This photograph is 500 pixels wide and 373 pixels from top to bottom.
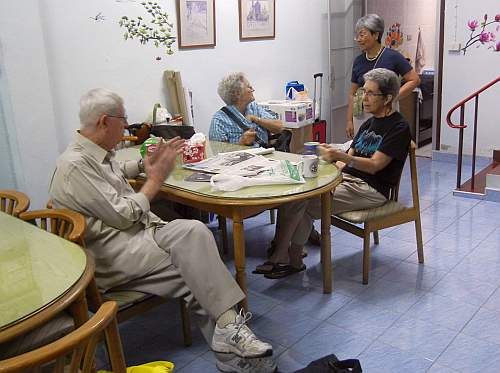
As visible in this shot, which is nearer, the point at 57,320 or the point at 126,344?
the point at 57,320

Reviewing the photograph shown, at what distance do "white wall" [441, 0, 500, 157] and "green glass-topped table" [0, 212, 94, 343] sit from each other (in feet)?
14.7

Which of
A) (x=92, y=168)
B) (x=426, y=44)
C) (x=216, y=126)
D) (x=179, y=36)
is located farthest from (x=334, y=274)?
(x=426, y=44)

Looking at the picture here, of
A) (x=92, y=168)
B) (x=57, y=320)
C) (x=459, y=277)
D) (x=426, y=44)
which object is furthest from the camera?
(x=426, y=44)

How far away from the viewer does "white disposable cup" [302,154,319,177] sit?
7.57 ft

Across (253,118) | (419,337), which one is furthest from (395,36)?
(419,337)

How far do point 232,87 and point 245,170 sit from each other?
107cm

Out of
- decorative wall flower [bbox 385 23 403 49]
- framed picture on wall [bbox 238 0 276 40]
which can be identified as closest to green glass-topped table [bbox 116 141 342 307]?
framed picture on wall [bbox 238 0 276 40]

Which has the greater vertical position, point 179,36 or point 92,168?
point 179,36

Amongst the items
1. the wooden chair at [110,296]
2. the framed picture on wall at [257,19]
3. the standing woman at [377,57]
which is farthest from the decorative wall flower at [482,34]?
the wooden chair at [110,296]

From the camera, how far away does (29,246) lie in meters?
1.60

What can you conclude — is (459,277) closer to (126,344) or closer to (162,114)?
(126,344)

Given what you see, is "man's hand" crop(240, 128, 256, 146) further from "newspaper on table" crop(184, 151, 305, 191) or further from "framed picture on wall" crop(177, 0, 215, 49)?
"framed picture on wall" crop(177, 0, 215, 49)

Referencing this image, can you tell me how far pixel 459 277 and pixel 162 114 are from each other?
2.28 m

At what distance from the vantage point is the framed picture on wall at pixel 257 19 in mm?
4453
